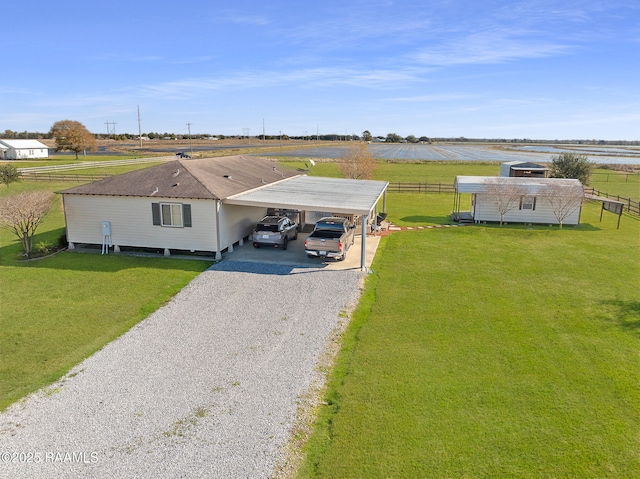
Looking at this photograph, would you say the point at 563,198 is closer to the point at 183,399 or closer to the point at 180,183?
the point at 180,183

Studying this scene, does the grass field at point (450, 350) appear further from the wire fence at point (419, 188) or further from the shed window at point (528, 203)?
the wire fence at point (419, 188)

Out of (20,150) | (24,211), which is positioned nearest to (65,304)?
(24,211)

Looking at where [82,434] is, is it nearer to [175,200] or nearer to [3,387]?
[3,387]

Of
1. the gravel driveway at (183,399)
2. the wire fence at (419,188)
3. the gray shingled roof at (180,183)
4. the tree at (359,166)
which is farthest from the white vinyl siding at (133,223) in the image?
the wire fence at (419,188)

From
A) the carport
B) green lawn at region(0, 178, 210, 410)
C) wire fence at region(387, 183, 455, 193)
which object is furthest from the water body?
green lawn at region(0, 178, 210, 410)

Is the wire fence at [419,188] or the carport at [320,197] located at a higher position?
the carport at [320,197]

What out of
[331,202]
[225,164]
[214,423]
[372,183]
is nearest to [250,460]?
[214,423]

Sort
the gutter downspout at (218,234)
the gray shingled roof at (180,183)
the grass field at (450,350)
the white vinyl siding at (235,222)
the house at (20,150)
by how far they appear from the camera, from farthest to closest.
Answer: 1. the house at (20,150)
2. the white vinyl siding at (235,222)
3. the gray shingled roof at (180,183)
4. the gutter downspout at (218,234)
5. the grass field at (450,350)
